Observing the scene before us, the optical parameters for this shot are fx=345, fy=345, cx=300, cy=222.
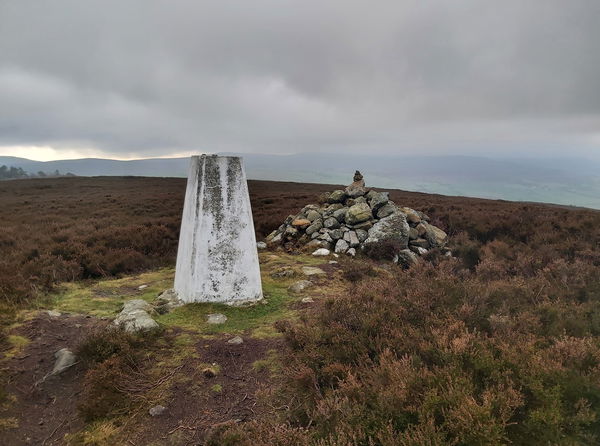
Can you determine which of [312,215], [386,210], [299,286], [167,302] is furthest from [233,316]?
[386,210]

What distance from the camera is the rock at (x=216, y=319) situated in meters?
6.78

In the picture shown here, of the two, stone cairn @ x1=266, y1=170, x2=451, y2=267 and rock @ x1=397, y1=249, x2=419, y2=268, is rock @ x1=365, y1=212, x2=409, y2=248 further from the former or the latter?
rock @ x1=397, y1=249, x2=419, y2=268

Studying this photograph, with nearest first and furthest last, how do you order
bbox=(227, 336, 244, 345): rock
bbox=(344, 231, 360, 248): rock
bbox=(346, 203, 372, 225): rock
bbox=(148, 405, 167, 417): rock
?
bbox=(148, 405, 167, 417): rock < bbox=(227, 336, 244, 345): rock < bbox=(344, 231, 360, 248): rock < bbox=(346, 203, 372, 225): rock

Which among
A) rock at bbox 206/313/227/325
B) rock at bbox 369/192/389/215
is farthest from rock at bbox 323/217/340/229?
rock at bbox 206/313/227/325

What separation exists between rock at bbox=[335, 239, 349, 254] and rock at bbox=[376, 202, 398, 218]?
78.7 inches

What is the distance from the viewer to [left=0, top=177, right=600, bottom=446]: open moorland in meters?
3.25

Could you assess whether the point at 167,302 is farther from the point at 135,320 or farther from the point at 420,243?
the point at 420,243

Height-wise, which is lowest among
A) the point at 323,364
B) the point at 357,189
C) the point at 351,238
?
the point at 323,364

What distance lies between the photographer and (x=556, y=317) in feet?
16.9

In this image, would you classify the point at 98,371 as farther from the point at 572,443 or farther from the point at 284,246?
the point at 284,246

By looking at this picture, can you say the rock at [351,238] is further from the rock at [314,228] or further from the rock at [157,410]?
the rock at [157,410]

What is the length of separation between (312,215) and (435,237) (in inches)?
198

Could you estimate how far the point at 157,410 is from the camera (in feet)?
14.0

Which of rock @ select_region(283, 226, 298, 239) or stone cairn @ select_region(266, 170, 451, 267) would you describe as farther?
rock @ select_region(283, 226, 298, 239)
